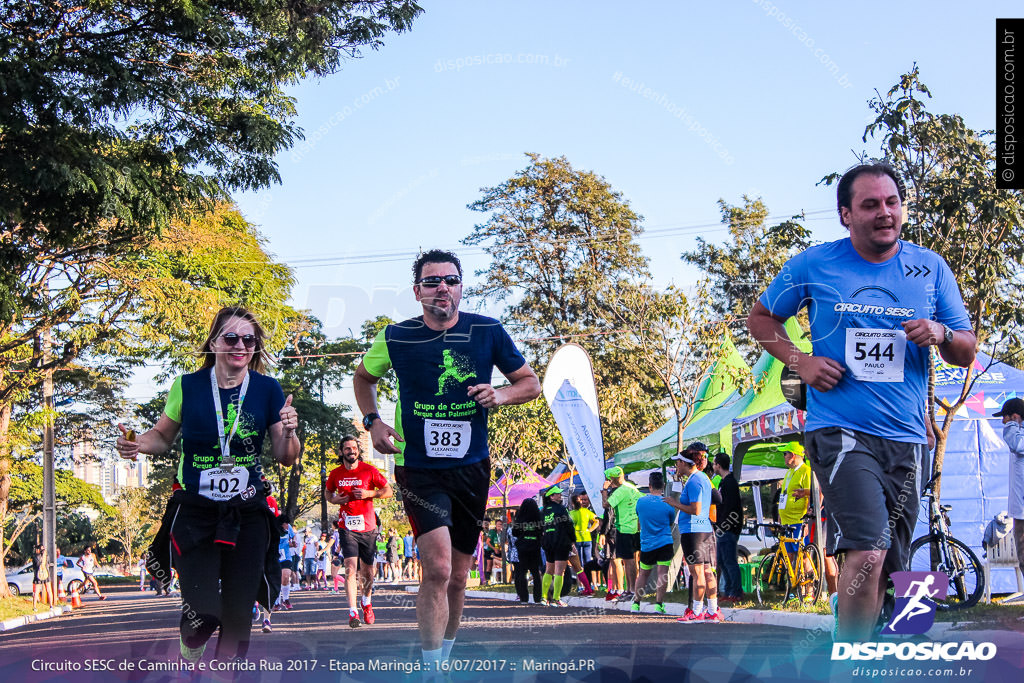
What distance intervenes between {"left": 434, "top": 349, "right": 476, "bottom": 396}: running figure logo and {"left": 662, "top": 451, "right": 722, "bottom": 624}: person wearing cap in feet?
23.4

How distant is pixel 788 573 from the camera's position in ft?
43.7

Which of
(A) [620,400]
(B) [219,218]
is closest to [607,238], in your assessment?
(A) [620,400]

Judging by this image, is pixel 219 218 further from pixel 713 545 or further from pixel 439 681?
pixel 439 681

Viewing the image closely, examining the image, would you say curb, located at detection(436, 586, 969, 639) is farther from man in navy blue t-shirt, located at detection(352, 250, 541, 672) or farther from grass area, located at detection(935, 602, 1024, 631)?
man in navy blue t-shirt, located at detection(352, 250, 541, 672)

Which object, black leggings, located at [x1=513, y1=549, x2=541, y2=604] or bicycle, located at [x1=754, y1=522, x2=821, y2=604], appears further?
black leggings, located at [x1=513, y1=549, x2=541, y2=604]

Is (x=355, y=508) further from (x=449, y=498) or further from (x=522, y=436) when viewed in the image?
(x=522, y=436)

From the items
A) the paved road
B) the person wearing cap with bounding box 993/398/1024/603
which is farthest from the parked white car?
the person wearing cap with bounding box 993/398/1024/603

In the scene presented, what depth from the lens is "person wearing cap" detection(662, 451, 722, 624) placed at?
40.7ft

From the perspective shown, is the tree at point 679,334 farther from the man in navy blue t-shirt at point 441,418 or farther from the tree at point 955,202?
the man in navy blue t-shirt at point 441,418

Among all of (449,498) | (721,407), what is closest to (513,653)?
(449,498)

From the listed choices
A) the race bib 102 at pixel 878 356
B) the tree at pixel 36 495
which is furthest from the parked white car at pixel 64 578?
the race bib 102 at pixel 878 356

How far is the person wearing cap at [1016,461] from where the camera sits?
34.6 ft

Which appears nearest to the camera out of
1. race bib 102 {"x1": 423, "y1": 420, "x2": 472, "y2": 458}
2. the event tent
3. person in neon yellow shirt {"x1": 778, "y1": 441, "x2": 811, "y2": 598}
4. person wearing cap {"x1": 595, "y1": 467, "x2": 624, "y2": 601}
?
race bib 102 {"x1": 423, "y1": 420, "x2": 472, "y2": 458}

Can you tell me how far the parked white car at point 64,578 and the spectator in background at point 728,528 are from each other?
2027cm
